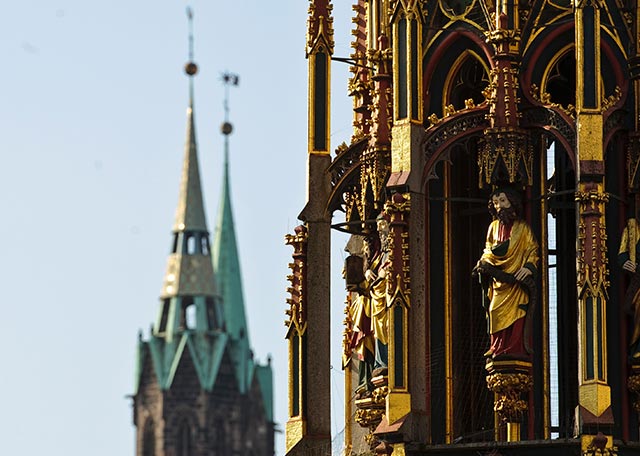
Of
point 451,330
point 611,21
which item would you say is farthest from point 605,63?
point 451,330

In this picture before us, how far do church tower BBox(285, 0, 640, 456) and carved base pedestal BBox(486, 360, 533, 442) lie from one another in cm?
2

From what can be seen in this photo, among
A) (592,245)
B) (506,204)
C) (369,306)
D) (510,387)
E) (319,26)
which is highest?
(319,26)

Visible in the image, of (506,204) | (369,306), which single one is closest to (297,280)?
(369,306)

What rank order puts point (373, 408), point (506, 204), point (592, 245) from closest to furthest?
point (592, 245) → point (506, 204) → point (373, 408)

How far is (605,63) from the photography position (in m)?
44.4

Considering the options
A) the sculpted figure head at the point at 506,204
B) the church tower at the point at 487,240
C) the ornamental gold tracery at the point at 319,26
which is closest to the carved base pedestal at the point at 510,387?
the church tower at the point at 487,240

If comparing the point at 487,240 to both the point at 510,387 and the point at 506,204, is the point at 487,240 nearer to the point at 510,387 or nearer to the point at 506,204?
the point at 506,204

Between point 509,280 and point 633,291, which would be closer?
point 633,291

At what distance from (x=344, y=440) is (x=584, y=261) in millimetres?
6338

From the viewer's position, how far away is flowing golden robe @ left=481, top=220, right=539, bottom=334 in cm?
4366

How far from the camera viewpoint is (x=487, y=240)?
44219mm

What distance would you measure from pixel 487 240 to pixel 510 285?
2.65 ft

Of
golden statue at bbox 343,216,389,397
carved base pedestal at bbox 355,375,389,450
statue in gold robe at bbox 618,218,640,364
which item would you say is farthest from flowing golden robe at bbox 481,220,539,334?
carved base pedestal at bbox 355,375,389,450

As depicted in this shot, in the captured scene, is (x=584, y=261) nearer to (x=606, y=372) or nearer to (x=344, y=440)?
(x=606, y=372)
